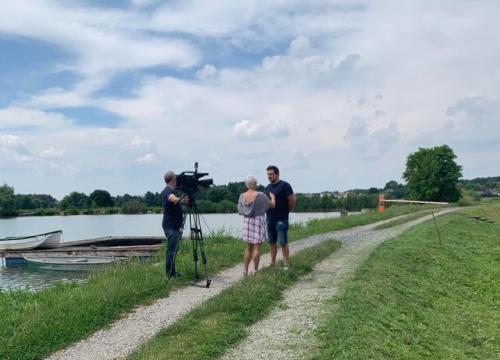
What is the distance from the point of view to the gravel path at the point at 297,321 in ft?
20.5

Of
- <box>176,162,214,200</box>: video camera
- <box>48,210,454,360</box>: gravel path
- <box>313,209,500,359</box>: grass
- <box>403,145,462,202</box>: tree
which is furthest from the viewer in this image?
<box>403,145,462,202</box>: tree

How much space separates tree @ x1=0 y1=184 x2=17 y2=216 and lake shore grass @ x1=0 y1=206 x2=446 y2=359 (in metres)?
79.8

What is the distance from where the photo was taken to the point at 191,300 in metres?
8.82

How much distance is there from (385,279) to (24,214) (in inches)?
3493

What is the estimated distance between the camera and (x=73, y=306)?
8047mm

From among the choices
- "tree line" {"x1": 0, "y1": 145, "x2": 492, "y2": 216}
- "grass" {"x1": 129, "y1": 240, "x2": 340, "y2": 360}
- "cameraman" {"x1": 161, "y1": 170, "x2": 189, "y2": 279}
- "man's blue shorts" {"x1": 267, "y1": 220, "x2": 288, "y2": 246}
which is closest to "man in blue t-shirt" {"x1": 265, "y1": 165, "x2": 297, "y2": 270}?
"man's blue shorts" {"x1": 267, "y1": 220, "x2": 288, "y2": 246}

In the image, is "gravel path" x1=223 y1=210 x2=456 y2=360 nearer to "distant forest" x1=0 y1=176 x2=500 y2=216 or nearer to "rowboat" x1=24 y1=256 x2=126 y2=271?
"rowboat" x1=24 y1=256 x2=126 y2=271

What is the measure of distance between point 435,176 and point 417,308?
60058 millimetres

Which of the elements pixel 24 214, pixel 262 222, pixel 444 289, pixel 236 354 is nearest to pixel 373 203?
pixel 444 289

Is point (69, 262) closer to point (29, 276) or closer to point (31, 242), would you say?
point (29, 276)

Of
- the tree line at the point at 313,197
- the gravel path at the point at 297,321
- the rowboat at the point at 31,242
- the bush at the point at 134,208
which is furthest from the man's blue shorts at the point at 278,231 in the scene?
the bush at the point at 134,208

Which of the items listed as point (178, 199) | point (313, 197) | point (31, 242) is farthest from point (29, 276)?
point (313, 197)

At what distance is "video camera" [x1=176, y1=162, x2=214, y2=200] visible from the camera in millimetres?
9656

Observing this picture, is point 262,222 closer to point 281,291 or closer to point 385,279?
point 281,291
